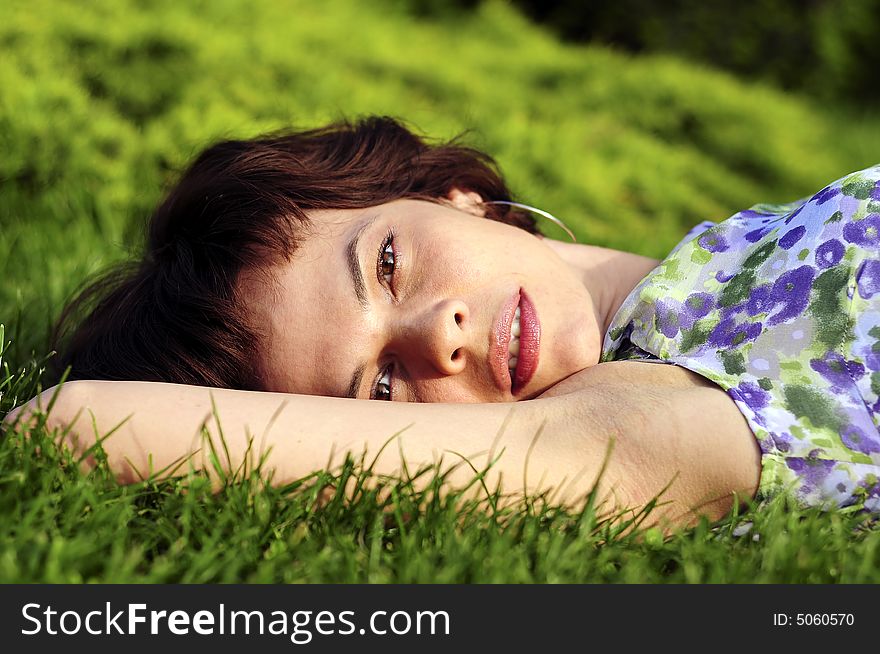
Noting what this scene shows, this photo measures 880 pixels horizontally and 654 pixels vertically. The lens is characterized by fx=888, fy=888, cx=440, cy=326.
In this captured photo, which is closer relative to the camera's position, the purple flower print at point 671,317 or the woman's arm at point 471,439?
the woman's arm at point 471,439

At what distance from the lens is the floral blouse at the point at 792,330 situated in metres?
1.83

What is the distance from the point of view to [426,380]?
219cm

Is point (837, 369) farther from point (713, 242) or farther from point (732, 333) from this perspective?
point (713, 242)

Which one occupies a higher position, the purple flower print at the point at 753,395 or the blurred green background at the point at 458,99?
the blurred green background at the point at 458,99

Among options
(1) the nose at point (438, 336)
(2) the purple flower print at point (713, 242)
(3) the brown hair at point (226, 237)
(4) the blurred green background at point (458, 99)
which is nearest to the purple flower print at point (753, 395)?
(2) the purple flower print at point (713, 242)

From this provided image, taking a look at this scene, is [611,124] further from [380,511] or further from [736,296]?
[380,511]

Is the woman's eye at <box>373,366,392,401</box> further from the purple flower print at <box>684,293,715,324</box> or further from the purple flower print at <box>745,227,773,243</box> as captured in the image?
the purple flower print at <box>745,227,773,243</box>

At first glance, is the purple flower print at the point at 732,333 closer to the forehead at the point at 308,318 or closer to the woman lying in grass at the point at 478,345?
the woman lying in grass at the point at 478,345

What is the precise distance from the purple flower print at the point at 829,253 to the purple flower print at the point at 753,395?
359 millimetres

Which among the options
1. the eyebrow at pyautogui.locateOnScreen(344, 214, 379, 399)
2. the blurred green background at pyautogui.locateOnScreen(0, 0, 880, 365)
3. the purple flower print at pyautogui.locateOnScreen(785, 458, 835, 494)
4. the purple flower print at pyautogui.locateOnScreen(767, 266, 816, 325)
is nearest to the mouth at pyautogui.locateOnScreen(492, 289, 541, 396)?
the eyebrow at pyautogui.locateOnScreen(344, 214, 379, 399)

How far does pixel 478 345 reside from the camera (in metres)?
2.17

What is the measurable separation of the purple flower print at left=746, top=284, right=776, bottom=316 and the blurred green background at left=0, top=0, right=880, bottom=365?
2127mm

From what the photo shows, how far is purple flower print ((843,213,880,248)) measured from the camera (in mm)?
2016

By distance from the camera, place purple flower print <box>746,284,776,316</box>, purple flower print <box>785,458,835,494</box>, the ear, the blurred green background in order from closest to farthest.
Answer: purple flower print <box>785,458,835,494</box>
purple flower print <box>746,284,776,316</box>
the ear
the blurred green background
